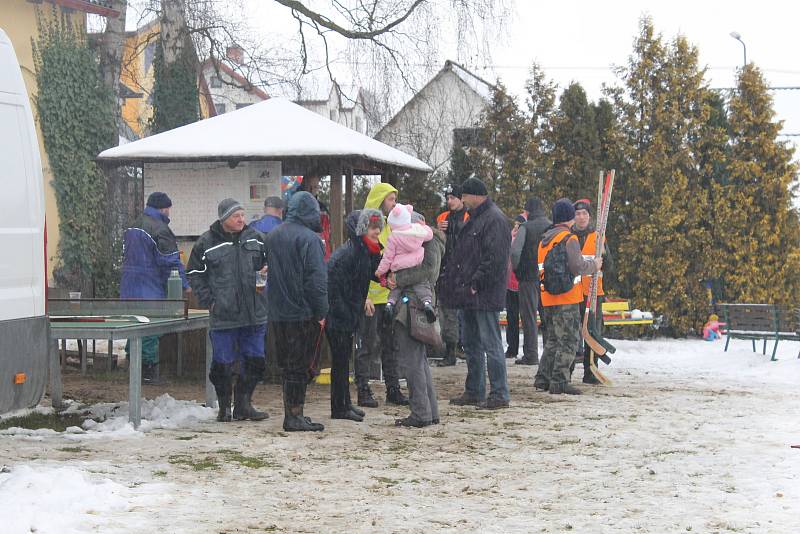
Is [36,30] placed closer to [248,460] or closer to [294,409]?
[294,409]

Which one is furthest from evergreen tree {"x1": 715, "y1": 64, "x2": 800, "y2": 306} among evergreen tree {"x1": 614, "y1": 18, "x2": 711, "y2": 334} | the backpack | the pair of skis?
the backpack

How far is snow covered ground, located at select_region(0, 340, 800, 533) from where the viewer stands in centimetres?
549

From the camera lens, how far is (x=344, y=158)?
1125 cm

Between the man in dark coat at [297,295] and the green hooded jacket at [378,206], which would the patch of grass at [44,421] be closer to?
the man in dark coat at [297,295]

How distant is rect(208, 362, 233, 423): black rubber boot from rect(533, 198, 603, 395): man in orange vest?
3.35 meters

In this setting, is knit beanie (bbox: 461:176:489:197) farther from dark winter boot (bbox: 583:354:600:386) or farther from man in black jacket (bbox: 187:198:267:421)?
dark winter boot (bbox: 583:354:600:386)

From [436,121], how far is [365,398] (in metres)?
18.1

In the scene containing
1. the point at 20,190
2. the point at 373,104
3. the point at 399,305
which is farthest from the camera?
the point at 373,104

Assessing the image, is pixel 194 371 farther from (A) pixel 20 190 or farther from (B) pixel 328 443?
(A) pixel 20 190

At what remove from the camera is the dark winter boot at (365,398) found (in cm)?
955

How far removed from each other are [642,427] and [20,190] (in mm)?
4945

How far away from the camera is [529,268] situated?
1323 centimetres

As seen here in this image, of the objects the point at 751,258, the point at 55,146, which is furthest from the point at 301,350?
the point at 55,146

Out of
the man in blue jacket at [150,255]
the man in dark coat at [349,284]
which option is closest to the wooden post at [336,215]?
the man in blue jacket at [150,255]
